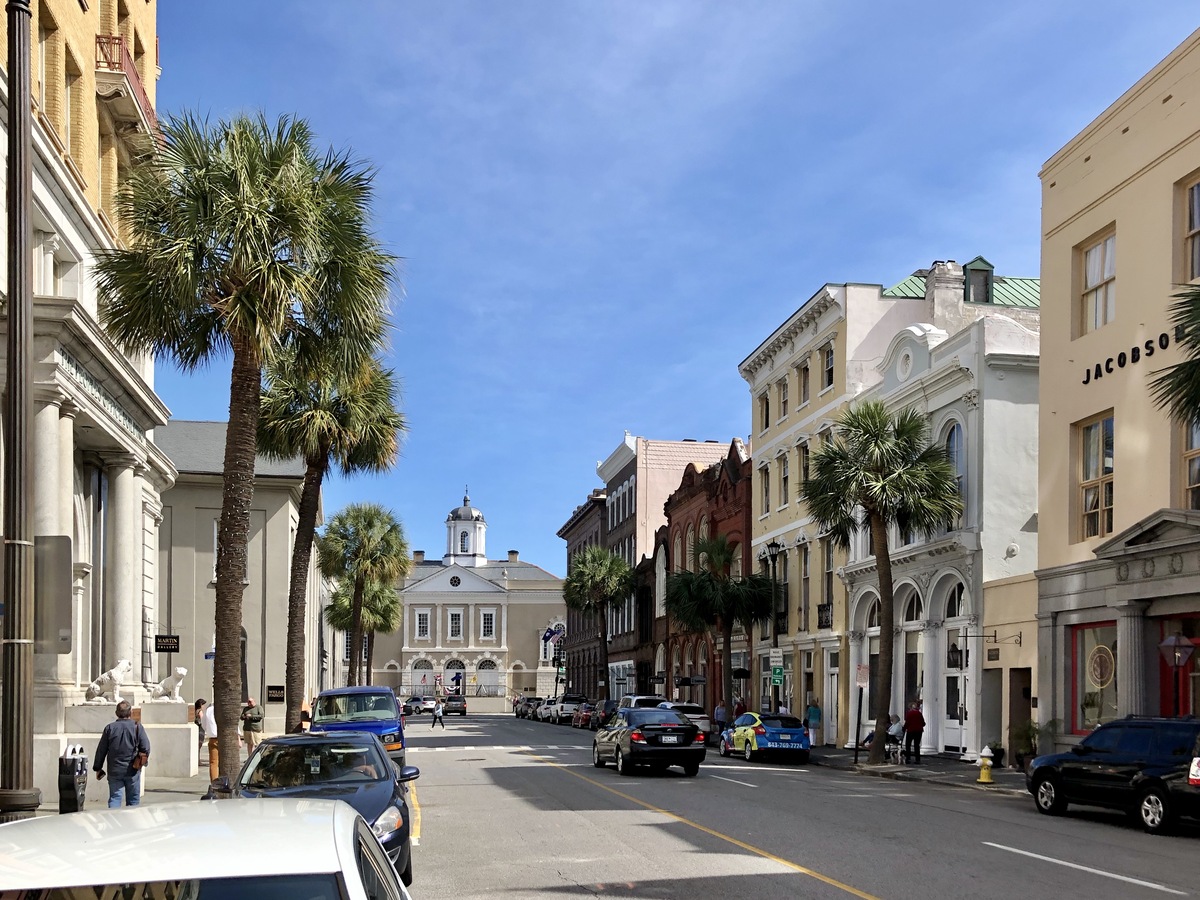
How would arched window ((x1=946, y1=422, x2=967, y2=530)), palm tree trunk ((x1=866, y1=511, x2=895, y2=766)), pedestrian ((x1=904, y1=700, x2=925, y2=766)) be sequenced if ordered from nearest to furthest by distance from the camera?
palm tree trunk ((x1=866, y1=511, x2=895, y2=766)) → pedestrian ((x1=904, y1=700, x2=925, y2=766)) → arched window ((x1=946, y1=422, x2=967, y2=530))

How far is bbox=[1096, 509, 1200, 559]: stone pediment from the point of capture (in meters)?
23.6

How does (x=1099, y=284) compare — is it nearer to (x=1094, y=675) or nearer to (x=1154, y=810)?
(x=1094, y=675)

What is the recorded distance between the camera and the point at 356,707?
1032 inches

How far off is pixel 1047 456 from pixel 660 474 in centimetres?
4858

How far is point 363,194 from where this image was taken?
65.3ft

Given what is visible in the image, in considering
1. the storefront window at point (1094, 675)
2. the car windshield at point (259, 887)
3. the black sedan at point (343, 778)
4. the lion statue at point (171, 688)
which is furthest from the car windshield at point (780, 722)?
the car windshield at point (259, 887)

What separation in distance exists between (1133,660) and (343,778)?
18.3 meters

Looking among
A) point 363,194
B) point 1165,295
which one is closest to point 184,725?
point 363,194

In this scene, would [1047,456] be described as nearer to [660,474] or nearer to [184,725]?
[184,725]

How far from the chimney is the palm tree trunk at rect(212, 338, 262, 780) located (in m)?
28.0

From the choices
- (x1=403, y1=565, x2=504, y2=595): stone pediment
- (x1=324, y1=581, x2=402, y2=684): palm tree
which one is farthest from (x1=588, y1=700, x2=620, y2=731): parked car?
(x1=403, y1=565, x2=504, y2=595): stone pediment

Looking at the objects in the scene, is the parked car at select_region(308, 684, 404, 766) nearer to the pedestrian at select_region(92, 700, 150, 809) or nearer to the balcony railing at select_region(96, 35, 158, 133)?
the pedestrian at select_region(92, 700, 150, 809)

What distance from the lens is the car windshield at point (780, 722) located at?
3578 cm

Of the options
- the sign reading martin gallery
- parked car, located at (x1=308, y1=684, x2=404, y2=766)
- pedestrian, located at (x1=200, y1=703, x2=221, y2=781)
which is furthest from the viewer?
the sign reading martin gallery
